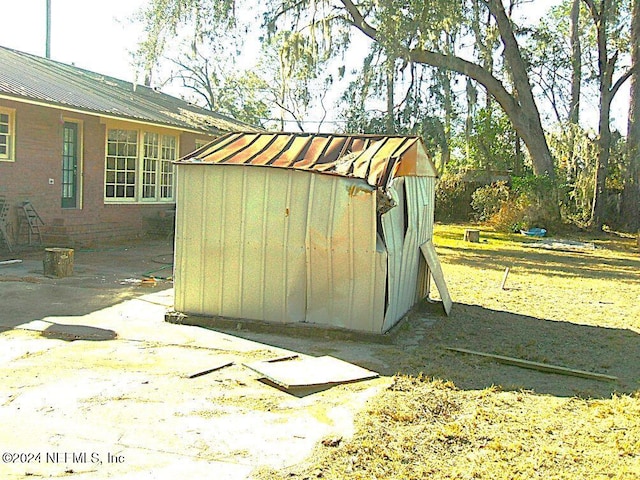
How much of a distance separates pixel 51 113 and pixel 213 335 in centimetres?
852

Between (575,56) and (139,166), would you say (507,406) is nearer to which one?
(139,166)

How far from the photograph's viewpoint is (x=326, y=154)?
7.93 meters

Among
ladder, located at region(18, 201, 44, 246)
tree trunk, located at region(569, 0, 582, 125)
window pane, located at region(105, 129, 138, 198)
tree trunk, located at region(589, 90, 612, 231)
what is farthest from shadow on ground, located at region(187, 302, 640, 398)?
tree trunk, located at region(569, 0, 582, 125)

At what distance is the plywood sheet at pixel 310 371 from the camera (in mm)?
5699

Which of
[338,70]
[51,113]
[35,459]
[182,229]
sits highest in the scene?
[338,70]

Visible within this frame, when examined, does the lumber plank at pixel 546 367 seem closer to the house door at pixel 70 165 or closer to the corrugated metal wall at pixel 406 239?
the corrugated metal wall at pixel 406 239

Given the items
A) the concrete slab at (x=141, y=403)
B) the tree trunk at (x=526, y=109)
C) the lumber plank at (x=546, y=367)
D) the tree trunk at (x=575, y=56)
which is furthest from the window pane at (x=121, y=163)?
the tree trunk at (x=575, y=56)

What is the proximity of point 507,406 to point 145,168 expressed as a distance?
1362 cm

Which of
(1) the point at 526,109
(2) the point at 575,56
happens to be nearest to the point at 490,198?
(1) the point at 526,109

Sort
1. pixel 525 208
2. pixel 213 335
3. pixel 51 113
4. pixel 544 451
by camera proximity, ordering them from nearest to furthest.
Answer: pixel 544 451 < pixel 213 335 < pixel 51 113 < pixel 525 208

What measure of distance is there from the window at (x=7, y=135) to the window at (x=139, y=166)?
3088 mm

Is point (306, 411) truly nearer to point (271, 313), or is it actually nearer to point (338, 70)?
point (271, 313)

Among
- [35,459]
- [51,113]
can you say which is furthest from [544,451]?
[51,113]

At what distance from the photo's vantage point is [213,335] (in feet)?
24.1
